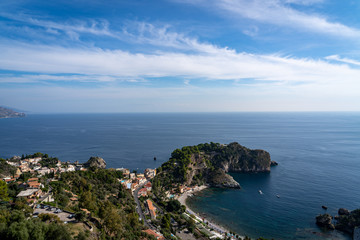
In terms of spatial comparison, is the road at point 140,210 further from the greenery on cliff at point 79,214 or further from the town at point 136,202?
the greenery on cliff at point 79,214

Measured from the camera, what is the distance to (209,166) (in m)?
68.4

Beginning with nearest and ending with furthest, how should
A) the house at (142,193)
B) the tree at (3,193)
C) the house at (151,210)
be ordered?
the tree at (3,193) < the house at (151,210) < the house at (142,193)

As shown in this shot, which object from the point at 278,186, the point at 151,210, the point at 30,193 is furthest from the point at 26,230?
the point at 278,186

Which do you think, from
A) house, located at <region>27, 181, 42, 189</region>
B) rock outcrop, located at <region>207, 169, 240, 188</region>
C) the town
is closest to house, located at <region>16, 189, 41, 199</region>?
the town

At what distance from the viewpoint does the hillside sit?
58438mm

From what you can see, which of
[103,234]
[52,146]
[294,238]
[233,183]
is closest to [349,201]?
[294,238]

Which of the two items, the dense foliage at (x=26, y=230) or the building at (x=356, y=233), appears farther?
the building at (x=356, y=233)

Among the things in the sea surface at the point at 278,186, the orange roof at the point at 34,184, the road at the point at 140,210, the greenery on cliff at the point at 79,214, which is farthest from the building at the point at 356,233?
the orange roof at the point at 34,184

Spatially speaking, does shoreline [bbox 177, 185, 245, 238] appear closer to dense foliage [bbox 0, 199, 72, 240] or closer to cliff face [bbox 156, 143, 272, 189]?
cliff face [bbox 156, 143, 272, 189]

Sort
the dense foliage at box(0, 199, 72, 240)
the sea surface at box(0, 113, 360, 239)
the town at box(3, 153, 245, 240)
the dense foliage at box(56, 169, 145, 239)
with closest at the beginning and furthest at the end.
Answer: the dense foliage at box(0, 199, 72, 240) → the dense foliage at box(56, 169, 145, 239) → the town at box(3, 153, 245, 240) → the sea surface at box(0, 113, 360, 239)

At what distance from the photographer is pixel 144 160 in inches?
3248

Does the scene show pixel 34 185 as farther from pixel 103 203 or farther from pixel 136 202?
pixel 136 202

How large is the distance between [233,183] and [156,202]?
2485 centimetres

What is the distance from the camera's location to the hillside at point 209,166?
192ft
